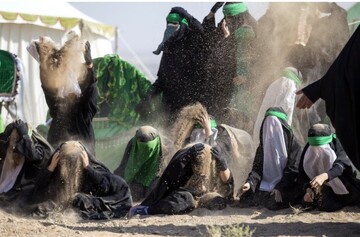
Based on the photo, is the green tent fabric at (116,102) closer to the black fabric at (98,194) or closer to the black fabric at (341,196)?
the black fabric at (98,194)

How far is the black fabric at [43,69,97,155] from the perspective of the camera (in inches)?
349

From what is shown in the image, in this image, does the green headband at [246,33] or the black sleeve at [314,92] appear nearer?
the black sleeve at [314,92]

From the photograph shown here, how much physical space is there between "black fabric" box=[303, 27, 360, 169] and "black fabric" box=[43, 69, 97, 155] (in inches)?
124

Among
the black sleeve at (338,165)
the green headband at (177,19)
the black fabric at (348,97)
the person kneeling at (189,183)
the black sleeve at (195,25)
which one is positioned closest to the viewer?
the black fabric at (348,97)

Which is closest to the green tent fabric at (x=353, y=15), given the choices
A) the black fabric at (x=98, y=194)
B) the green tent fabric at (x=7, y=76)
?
the black fabric at (x=98, y=194)

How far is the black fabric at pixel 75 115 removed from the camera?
887 centimetres

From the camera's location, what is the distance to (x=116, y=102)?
34.4 feet

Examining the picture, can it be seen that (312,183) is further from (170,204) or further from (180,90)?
(180,90)

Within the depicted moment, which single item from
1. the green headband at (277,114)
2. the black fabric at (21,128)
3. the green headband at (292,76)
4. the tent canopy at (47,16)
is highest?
the tent canopy at (47,16)

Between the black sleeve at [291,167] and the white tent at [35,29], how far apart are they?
680 centimetres

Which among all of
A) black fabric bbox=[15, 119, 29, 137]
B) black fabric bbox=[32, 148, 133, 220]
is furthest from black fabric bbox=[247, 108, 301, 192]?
black fabric bbox=[15, 119, 29, 137]

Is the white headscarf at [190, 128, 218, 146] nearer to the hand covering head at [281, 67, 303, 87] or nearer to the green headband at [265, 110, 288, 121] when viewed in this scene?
the green headband at [265, 110, 288, 121]

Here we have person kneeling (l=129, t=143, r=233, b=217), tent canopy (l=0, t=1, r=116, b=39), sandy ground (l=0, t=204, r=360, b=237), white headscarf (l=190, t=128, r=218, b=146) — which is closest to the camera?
sandy ground (l=0, t=204, r=360, b=237)

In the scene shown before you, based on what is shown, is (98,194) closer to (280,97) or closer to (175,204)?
(175,204)
